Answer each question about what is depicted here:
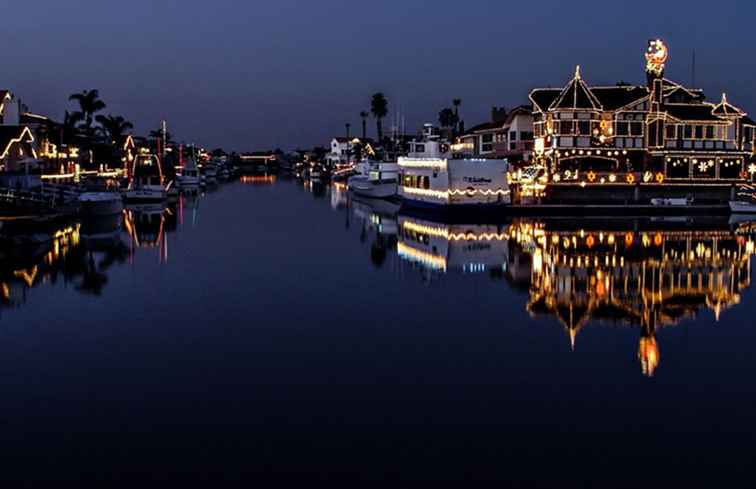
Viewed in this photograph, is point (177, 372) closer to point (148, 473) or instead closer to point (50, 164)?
point (148, 473)

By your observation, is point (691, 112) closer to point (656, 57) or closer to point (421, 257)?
point (656, 57)

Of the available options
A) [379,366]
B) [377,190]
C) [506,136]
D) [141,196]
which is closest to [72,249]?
[379,366]

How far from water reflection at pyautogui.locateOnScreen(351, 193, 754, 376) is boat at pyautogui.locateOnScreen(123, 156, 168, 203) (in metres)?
23.7

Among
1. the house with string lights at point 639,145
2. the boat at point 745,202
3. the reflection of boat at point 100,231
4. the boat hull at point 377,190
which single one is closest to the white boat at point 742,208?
the boat at point 745,202

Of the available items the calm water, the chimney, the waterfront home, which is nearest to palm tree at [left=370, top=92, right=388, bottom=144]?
the waterfront home

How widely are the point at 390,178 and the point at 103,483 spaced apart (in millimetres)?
74871

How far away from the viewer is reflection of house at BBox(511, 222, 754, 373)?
81.2 ft

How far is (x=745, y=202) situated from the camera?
63.1 m

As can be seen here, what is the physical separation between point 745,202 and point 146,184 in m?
50.0

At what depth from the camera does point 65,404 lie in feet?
50.8

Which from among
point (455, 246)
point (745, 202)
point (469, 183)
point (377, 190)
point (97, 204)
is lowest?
point (455, 246)

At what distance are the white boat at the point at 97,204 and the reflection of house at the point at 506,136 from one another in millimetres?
40037

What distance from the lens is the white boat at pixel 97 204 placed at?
2068 inches

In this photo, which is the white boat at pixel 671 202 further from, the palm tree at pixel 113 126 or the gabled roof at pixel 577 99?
the palm tree at pixel 113 126
